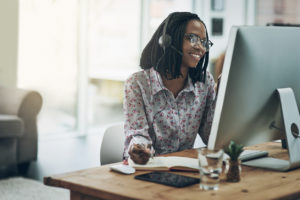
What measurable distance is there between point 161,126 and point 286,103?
53 cm

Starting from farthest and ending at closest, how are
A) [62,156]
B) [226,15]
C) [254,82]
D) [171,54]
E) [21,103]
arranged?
1. [226,15]
2. [62,156]
3. [21,103]
4. [171,54]
5. [254,82]

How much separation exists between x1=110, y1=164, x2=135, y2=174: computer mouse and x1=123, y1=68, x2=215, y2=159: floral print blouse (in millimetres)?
295

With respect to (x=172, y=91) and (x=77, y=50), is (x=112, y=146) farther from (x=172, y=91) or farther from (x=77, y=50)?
(x=77, y=50)

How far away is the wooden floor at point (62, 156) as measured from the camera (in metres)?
3.85

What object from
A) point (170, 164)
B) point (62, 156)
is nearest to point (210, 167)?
point (170, 164)

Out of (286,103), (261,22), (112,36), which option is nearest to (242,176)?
(286,103)

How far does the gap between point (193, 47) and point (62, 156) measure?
3.00 metres

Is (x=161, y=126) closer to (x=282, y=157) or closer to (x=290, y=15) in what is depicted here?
(x=282, y=157)

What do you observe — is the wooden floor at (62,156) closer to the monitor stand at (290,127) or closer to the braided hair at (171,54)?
the braided hair at (171,54)

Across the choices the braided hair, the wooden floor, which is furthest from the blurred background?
the braided hair

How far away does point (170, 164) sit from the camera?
1.50 meters

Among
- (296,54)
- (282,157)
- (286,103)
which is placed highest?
(296,54)

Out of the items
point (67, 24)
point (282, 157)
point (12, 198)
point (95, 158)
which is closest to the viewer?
point (282, 157)

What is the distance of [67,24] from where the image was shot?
18.4 ft
